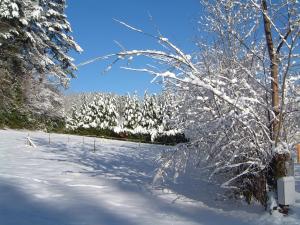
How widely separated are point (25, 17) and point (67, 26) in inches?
183

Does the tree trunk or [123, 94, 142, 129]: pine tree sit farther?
[123, 94, 142, 129]: pine tree

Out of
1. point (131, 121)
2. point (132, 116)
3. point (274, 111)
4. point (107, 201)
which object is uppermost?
point (132, 116)

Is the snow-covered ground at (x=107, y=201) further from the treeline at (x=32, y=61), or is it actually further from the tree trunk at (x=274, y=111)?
the treeline at (x=32, y=61)

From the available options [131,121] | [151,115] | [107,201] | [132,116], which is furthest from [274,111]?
[132,116]

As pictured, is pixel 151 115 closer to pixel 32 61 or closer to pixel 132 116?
pixel 132 116

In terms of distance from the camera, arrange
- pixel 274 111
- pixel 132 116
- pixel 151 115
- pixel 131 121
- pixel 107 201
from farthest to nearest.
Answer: pixel 132 116
pixel 131 121
pixel 151 115
pixel 107 201
pixel 274 111

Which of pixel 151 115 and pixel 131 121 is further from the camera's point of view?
Answer: pixel 131 121

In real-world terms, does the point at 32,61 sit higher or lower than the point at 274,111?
higher

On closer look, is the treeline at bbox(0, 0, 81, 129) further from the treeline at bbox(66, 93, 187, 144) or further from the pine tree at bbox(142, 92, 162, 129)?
the pine tree at bbox(142, 92, 162, 129)

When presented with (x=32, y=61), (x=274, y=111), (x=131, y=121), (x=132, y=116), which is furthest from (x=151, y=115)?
(x=274, y=111)

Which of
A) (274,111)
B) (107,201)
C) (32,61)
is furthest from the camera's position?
(32,61)

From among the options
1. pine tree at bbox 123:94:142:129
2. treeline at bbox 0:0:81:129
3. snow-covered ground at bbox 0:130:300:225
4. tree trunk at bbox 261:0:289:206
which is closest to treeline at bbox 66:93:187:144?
pine tree at bbox 123:94:142:129

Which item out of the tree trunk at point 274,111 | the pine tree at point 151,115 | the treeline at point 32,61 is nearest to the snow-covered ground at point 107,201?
the tree trunk at point 274,111

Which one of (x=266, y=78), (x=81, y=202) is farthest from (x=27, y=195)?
(x=266, y=78)
